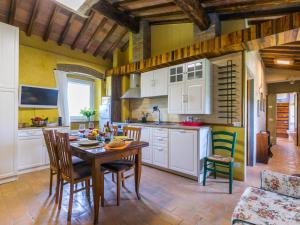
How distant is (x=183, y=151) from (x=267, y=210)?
1.95 meters

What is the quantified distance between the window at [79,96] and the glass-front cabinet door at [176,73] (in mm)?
3074

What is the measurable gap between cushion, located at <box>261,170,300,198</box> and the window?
5025 mm

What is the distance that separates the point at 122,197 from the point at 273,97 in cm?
776

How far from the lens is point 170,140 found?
359 centimetres

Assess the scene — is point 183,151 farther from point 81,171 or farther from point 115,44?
point 115,44

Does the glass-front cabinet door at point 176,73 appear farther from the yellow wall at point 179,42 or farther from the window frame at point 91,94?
the window frame at point 91,94

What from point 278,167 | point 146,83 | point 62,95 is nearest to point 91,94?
point 62,95

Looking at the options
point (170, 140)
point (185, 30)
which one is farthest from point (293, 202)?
point (185, 30)

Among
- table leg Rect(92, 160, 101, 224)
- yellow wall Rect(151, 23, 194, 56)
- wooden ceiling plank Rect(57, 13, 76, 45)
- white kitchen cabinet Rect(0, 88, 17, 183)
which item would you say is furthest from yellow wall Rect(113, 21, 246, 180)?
white kitchen cabinet Rect(0, 88, 17, 183)

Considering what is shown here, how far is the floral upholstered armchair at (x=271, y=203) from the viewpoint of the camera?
1.34 m

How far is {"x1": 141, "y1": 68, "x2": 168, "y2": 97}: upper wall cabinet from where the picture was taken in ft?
13.6

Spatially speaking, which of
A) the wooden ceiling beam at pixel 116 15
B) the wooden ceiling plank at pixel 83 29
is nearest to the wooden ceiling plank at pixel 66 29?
the wooden ceiling plank at pixel 83 29

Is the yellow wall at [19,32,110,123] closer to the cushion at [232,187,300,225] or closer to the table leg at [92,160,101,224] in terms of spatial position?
the table leg at [92,160,101,224]

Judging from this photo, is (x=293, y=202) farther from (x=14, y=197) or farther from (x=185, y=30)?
(x=185, y=30)
